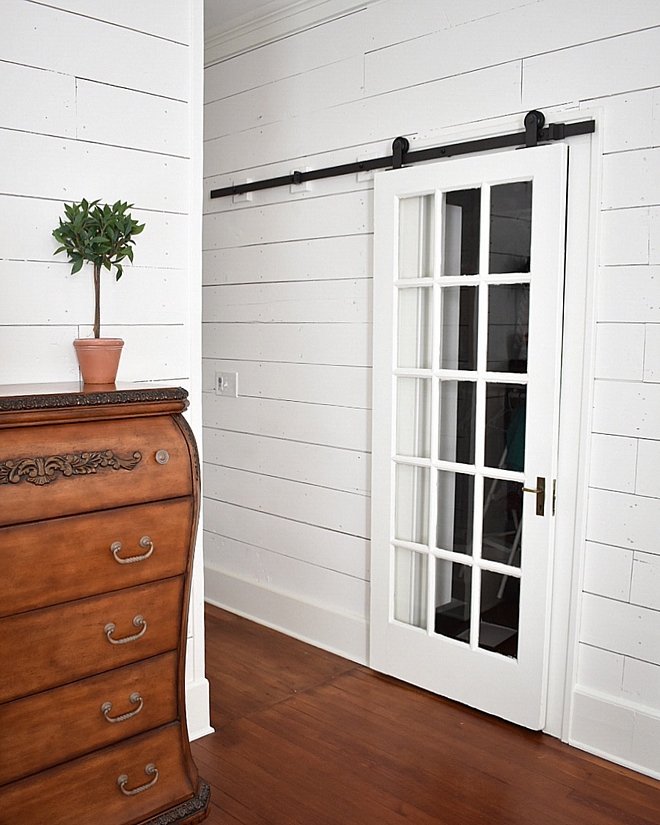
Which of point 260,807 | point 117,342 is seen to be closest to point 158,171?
point 117,342

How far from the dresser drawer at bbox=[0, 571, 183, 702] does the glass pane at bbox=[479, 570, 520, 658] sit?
1228 millimetres

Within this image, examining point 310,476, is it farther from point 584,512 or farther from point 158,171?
point 158,171

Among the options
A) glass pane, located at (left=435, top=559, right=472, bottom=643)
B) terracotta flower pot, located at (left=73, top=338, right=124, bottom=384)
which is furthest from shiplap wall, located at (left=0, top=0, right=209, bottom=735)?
glass pane, located at (left=435, top=559, right=472, bottom=643)

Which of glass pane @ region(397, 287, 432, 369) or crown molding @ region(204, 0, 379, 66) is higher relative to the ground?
crown molding @ region(204, 0, 379, 66)

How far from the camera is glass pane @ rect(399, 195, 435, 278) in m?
2.95

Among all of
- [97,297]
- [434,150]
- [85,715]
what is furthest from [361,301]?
[85,715]

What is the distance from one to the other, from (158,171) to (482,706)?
6.94ft

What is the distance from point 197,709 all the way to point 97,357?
130 cm

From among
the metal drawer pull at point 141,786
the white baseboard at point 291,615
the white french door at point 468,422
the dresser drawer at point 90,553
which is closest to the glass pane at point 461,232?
the white french door at point 468,422

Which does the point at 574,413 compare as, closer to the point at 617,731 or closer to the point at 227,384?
the point at 617,731

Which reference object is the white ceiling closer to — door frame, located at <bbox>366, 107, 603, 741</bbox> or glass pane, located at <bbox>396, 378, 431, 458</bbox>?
door frame, located at <bbox>366, 107, 603, 741</bbox>

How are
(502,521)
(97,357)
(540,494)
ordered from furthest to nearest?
(502,521), (540,494), (97,357)

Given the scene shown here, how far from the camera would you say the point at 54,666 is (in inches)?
73.0

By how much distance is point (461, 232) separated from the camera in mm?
2846
